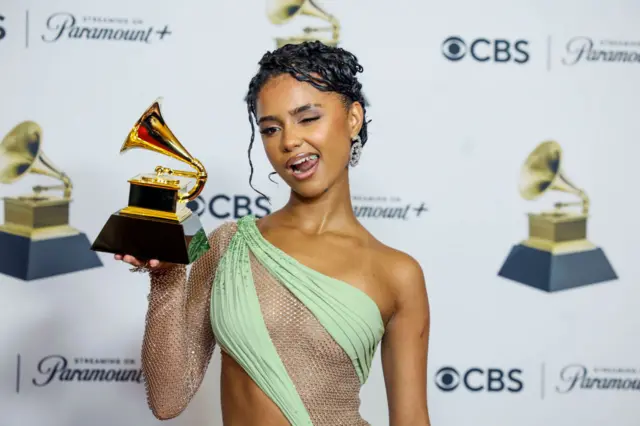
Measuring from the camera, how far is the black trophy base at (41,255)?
2.46 metres

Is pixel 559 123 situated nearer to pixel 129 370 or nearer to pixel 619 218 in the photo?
pixel 619 218

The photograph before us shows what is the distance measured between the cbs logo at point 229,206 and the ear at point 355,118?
0.84m

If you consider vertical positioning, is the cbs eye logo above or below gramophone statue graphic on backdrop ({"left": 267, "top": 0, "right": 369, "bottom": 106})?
below

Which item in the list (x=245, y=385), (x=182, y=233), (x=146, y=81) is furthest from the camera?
(x=146, y=81)

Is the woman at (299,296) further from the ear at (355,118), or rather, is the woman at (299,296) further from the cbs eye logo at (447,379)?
the cbs eye logo at (447,379)

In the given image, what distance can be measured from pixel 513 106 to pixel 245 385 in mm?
1358

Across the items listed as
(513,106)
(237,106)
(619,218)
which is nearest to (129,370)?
(237,106)

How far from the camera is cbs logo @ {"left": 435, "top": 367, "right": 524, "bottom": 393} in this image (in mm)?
2553

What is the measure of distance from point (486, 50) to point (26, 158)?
1.37 meters

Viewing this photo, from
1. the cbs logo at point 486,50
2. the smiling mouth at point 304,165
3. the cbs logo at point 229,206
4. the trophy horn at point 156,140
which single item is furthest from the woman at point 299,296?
the cbs logo at point 486,50

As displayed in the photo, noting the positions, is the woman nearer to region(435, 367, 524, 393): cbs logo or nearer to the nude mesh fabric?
the nude mesh fabric

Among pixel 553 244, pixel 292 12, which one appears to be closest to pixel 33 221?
pixel 292 12

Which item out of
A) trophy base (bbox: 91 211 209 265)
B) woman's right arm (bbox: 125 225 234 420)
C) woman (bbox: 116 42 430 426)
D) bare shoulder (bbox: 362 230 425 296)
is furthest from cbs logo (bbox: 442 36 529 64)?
trophy base (bbox: 91 211 209 265)

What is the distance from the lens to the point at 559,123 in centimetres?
256
